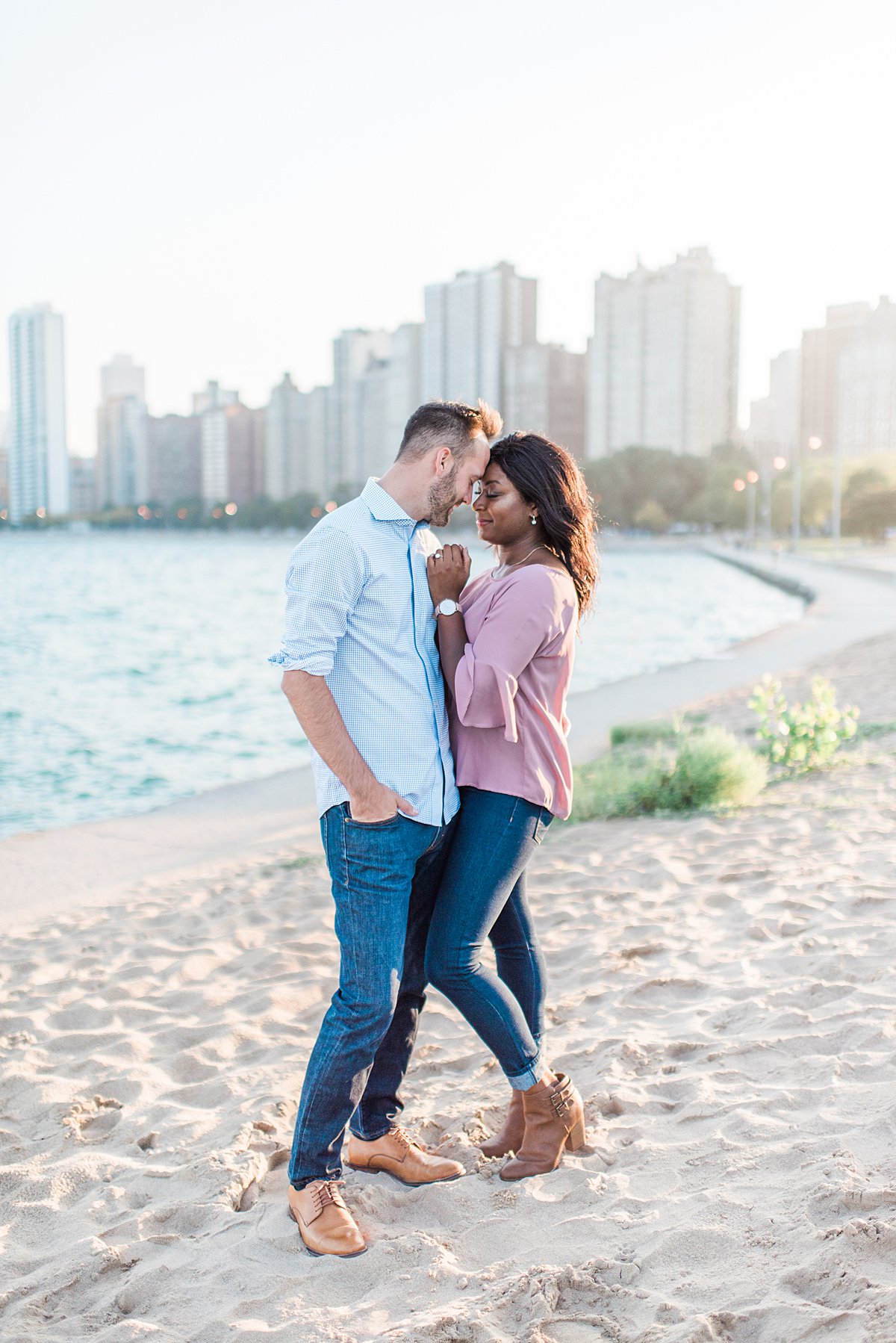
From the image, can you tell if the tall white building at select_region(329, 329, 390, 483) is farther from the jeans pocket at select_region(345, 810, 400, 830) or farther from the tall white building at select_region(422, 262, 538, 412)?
the jeans pocket at select_region(345, 810, 400, 830)

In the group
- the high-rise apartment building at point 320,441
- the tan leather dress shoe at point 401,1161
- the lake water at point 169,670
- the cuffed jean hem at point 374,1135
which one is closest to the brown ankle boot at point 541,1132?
the tan leather dress shoe at point 401,1161

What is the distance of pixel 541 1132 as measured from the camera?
280 centimetres

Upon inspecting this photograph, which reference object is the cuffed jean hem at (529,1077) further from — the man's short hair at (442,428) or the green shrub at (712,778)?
the green shrub at (712,778)

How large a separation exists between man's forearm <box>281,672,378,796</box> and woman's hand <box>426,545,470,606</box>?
14.8 inches

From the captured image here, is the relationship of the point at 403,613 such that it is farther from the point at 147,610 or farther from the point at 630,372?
the point at 630,372

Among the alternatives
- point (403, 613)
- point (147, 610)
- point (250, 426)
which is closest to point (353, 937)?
point (403, 613)

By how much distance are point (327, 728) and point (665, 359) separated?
452ft

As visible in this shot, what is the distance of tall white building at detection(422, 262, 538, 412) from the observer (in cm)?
14375

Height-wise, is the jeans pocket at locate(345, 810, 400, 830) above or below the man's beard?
below

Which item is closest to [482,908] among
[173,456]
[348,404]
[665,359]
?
[665,359]

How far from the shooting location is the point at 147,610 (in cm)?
4591

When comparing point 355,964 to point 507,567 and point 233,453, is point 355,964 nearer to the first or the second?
point 507,567

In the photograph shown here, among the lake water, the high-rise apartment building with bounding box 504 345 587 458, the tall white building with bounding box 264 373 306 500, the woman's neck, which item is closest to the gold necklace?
the woman's neck

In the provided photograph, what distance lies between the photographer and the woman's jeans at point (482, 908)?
259cm
